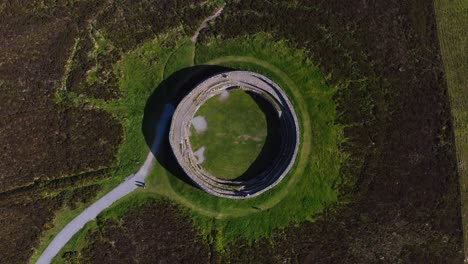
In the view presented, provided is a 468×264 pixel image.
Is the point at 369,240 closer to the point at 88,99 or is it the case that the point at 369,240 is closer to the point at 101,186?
the point at 101,186

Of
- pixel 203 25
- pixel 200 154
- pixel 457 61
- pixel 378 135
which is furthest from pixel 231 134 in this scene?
pixel 457 61

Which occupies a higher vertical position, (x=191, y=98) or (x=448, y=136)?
(x=191, y=98)

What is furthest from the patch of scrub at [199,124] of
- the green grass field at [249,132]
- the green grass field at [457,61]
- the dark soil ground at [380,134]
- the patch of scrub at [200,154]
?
the green grass field at [457,61]

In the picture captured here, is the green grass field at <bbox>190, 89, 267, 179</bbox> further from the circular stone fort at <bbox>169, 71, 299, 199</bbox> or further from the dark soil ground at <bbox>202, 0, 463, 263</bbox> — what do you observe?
the dark soil ground at <bbox>202, 0, 463, 263</bbox>

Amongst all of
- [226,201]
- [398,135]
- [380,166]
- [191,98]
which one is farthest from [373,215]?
[191,98]

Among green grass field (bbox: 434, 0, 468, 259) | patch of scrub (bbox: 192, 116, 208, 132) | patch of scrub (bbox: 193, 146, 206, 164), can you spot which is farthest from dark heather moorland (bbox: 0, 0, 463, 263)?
patch of scrub (bbox: 192, 116, 208, 132)

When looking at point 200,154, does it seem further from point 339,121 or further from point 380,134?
point 380,134

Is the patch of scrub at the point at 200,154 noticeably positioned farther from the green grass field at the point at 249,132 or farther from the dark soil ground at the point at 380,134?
the dark soil ground at the point at 380,134
